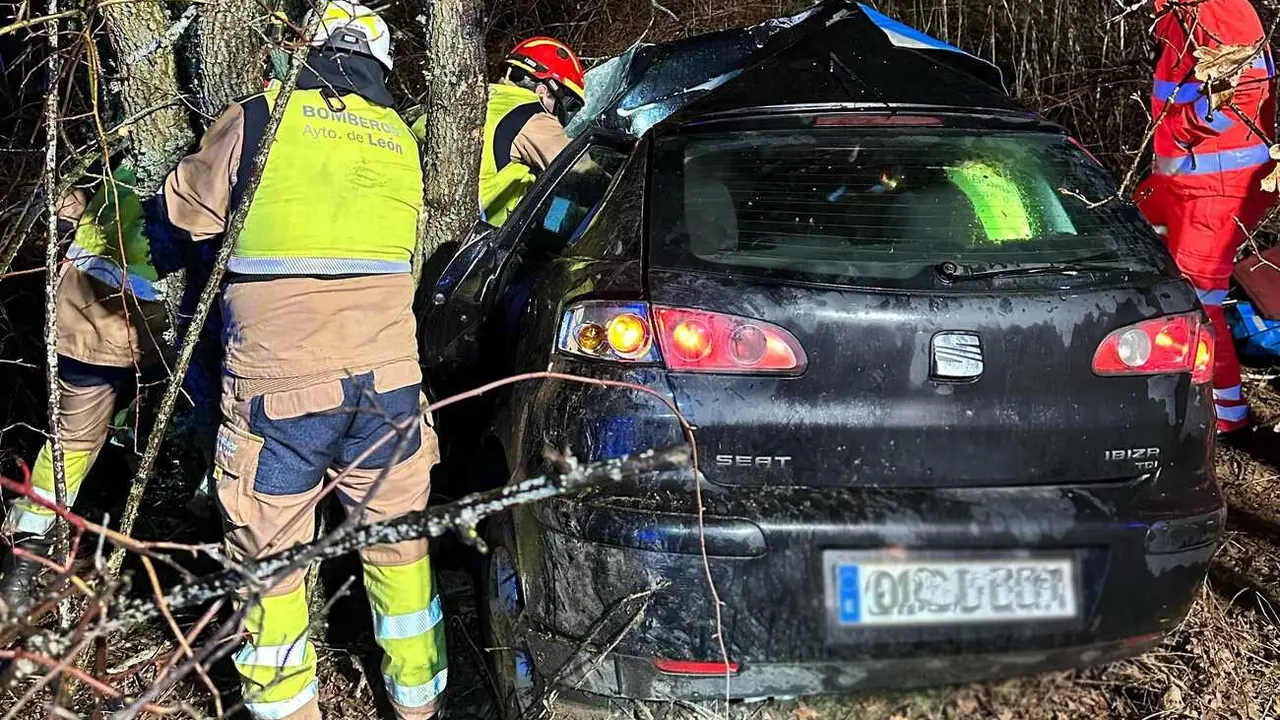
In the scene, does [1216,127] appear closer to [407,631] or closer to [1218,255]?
[1218,255]

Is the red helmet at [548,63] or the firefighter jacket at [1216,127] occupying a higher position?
the red helmet at [548,63]

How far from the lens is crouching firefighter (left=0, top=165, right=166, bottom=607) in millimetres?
3389

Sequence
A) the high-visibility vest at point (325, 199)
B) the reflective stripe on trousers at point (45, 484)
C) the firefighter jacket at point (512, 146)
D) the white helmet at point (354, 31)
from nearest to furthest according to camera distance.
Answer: the high-visibility vest at point (325, 199) < the white helmet at point (354, 31) < the reflective stripe on trousers at point (45, 484) < the firefighter jacket at point (512, 146)

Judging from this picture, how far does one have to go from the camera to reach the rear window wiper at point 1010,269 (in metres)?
2.30

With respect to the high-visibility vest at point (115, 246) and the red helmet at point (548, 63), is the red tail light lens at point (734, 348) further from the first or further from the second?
the red helmet at point (548, 63)

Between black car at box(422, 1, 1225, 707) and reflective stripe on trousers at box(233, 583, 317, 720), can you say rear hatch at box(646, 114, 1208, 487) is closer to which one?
A: black car at box(422, 1, 1225, 707)

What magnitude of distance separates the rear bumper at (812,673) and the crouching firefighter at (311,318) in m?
0.88

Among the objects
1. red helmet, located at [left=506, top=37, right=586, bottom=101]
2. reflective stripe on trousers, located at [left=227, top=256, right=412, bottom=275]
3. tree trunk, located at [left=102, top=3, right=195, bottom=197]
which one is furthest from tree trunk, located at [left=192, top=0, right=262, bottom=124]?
red helmet, located at [left=506, top=37, right=586, bottom=101]

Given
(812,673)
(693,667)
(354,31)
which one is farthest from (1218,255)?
(354,31)

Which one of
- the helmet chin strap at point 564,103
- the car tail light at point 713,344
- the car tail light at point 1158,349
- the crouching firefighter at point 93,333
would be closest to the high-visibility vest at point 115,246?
the crouching firefighter at point 93,333

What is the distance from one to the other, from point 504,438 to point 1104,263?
1.56m

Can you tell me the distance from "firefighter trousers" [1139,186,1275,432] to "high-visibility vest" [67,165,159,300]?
404 centimetres

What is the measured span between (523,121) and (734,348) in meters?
2.06

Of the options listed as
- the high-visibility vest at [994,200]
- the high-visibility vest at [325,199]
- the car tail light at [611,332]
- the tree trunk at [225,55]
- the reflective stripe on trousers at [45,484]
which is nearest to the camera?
the car tail light at [611,332]
